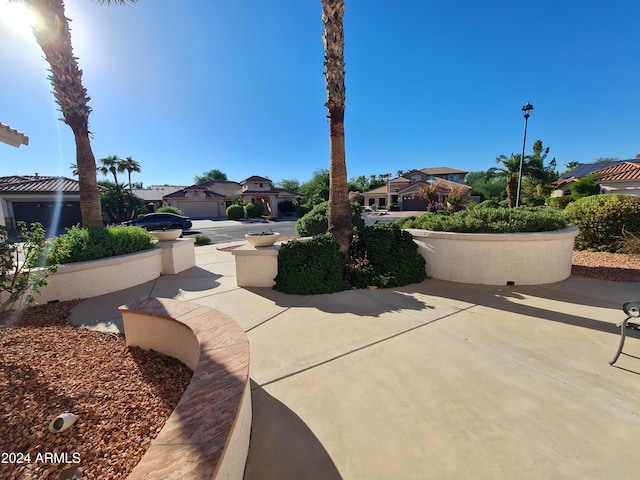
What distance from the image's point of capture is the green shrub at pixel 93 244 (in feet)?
18.6

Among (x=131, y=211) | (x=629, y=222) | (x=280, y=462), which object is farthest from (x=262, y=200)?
(x=280, y=462)

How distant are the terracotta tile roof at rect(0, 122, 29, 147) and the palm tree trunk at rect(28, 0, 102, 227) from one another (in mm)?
958

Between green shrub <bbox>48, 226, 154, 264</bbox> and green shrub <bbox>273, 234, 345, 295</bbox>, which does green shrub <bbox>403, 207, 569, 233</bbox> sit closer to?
green shrub <bbox>273, 234, 345, 295</bbox>

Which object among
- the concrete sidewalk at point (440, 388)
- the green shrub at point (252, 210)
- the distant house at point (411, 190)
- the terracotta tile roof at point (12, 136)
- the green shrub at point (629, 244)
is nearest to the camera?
the concrete sidewalk at point (440, 388)

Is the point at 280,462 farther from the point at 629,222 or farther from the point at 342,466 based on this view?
the point at 629,222

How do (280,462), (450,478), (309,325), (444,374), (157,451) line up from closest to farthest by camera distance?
1. (157,451)
2. (450,478)
3. (280,462)
4. (444,374)
5. (309,325)

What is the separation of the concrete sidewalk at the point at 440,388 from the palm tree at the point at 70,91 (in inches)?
144

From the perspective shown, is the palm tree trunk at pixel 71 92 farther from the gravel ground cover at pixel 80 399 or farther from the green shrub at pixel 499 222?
the green shrub at pixel 499 222

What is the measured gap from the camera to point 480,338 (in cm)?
364

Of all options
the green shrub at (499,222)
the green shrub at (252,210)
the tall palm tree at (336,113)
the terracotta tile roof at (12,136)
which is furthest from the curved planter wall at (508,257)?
the green shrub at (252,210)

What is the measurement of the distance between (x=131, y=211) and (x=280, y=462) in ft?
102

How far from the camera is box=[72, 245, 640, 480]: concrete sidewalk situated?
1.97 m

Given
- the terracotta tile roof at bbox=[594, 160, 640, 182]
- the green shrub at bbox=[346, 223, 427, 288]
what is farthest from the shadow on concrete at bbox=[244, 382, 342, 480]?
the terracotta tile roof at bbox=[594, 160, 640, 182]

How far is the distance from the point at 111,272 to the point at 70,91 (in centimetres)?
502
